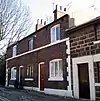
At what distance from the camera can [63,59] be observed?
631 inches

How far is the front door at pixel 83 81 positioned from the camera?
44.6 ft

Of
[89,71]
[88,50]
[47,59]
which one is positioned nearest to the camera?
[89,71]

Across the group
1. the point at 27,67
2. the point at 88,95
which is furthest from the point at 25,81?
the point at 88,95

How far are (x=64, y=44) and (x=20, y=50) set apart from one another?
34.9 ft

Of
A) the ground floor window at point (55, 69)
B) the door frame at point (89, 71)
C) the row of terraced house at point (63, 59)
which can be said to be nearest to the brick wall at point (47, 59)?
the row of terraced house at point (63, 59)

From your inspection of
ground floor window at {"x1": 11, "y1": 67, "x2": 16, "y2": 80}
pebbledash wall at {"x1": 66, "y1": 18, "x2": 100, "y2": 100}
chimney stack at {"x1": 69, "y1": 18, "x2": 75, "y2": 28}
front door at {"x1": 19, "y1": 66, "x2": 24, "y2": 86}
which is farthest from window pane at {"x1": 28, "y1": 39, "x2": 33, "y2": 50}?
pebbledash wall at {"x1": 66, "y1": 18, "x2": 100, "y2": 100}

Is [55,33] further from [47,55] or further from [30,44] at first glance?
[30,44]

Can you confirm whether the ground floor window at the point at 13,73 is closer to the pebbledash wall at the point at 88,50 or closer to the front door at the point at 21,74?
the front door at the point at 21,74

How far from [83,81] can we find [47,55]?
18.1 ft

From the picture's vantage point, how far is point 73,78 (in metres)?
14.7

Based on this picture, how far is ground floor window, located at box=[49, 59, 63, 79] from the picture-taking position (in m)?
16.6

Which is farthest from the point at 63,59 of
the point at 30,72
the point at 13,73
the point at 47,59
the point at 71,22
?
the point at 13,73

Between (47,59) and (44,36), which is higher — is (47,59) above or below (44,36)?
below

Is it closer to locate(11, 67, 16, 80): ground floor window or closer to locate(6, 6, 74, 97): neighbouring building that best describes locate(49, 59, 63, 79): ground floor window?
locate(6, 6, 74, 97): neighbouring building
